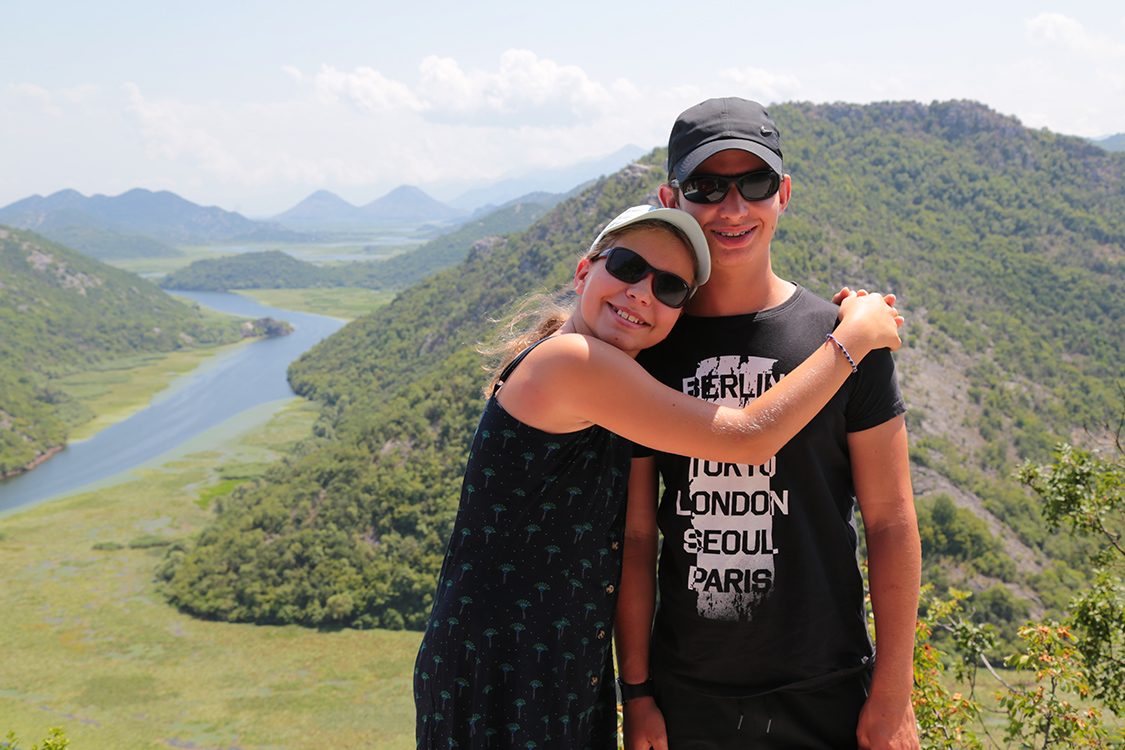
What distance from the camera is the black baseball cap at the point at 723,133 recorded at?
2.80 m

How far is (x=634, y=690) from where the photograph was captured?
9.82 ft

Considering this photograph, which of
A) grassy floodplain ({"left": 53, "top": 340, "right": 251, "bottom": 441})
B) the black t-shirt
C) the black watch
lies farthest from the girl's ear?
grassy floodplain ({"left": 53, "top": 340, "right": 251, "bottom": 441})

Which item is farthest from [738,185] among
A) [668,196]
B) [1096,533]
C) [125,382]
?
[125,382]

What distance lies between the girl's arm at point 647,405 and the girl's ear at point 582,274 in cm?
39

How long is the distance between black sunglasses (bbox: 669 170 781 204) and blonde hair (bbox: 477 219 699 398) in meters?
0.26

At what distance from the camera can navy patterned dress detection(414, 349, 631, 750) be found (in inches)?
105

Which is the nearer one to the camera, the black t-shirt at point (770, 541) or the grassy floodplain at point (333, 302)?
the black t-shirt at point (770, 541)

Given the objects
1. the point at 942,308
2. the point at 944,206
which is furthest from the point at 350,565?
the point at 944,206

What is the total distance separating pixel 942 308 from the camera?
70125 millimetres

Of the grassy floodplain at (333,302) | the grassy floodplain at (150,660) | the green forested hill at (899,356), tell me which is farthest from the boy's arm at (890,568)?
the grassy floodplain at (333,302)

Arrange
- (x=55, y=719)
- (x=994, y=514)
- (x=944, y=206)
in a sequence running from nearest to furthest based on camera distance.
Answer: (x=55, y=719) → (x=994, y=514) → (x=944, y=206)

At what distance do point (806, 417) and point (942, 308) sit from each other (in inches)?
3041

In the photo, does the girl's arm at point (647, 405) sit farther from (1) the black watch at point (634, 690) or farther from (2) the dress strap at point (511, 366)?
(1) the black watch at point (634, 690)

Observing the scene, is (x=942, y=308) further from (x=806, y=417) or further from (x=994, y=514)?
(x=806, y=417)
